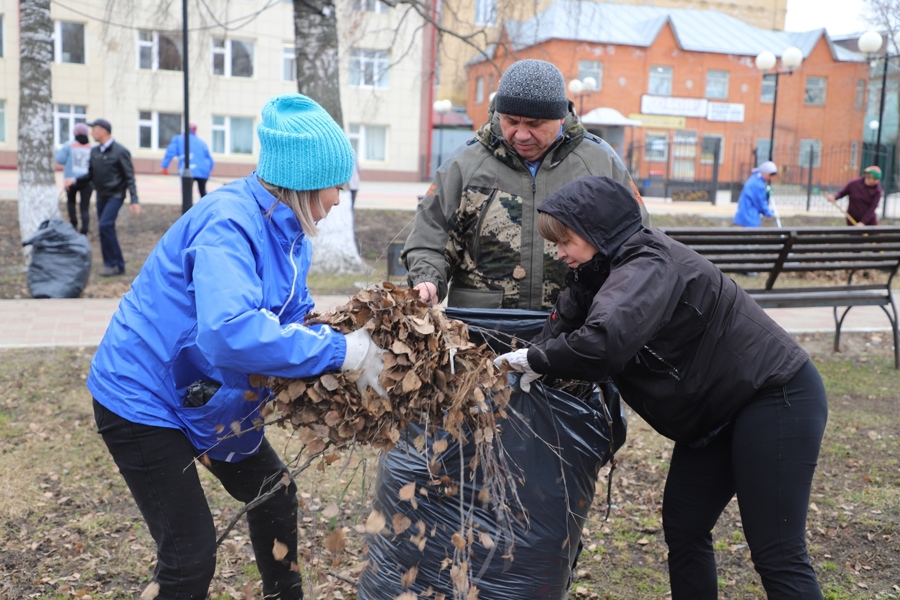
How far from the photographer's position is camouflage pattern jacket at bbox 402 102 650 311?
2936 millimetres

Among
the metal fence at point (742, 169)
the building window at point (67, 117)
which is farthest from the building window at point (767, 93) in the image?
the building window at point (67, 117)

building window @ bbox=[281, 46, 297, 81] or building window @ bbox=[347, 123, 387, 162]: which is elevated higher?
building window @ bbox=[281, 46, 297, 81]

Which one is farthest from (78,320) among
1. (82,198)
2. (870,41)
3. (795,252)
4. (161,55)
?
(161,55)

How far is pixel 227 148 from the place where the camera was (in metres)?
29.0

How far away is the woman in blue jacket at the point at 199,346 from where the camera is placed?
200cm

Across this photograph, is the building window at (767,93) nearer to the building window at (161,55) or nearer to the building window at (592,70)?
the building window at (592,70)

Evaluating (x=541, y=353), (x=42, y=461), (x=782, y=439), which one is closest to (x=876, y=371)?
(x=782, y=439)

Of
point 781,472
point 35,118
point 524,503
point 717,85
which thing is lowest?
point 524,503

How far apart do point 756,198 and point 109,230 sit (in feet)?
26.9

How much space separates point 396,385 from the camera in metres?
2.12

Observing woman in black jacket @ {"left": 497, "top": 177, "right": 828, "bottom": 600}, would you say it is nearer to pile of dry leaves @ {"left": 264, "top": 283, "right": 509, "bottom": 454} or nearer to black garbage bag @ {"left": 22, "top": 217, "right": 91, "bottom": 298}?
pile of dry leaves @ {"left": 264, "top": 283, "right": 509, "bottom": 454}

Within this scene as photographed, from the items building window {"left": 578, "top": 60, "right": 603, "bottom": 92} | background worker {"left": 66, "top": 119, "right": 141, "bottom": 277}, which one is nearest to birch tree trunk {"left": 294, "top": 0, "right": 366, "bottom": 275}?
background worker {"left": 66, "top": 119, "right": 141, "bottom": 277}

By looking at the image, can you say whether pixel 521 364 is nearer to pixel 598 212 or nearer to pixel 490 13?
pixel 598 212

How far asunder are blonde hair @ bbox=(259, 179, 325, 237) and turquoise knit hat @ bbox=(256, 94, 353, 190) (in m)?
0.03
